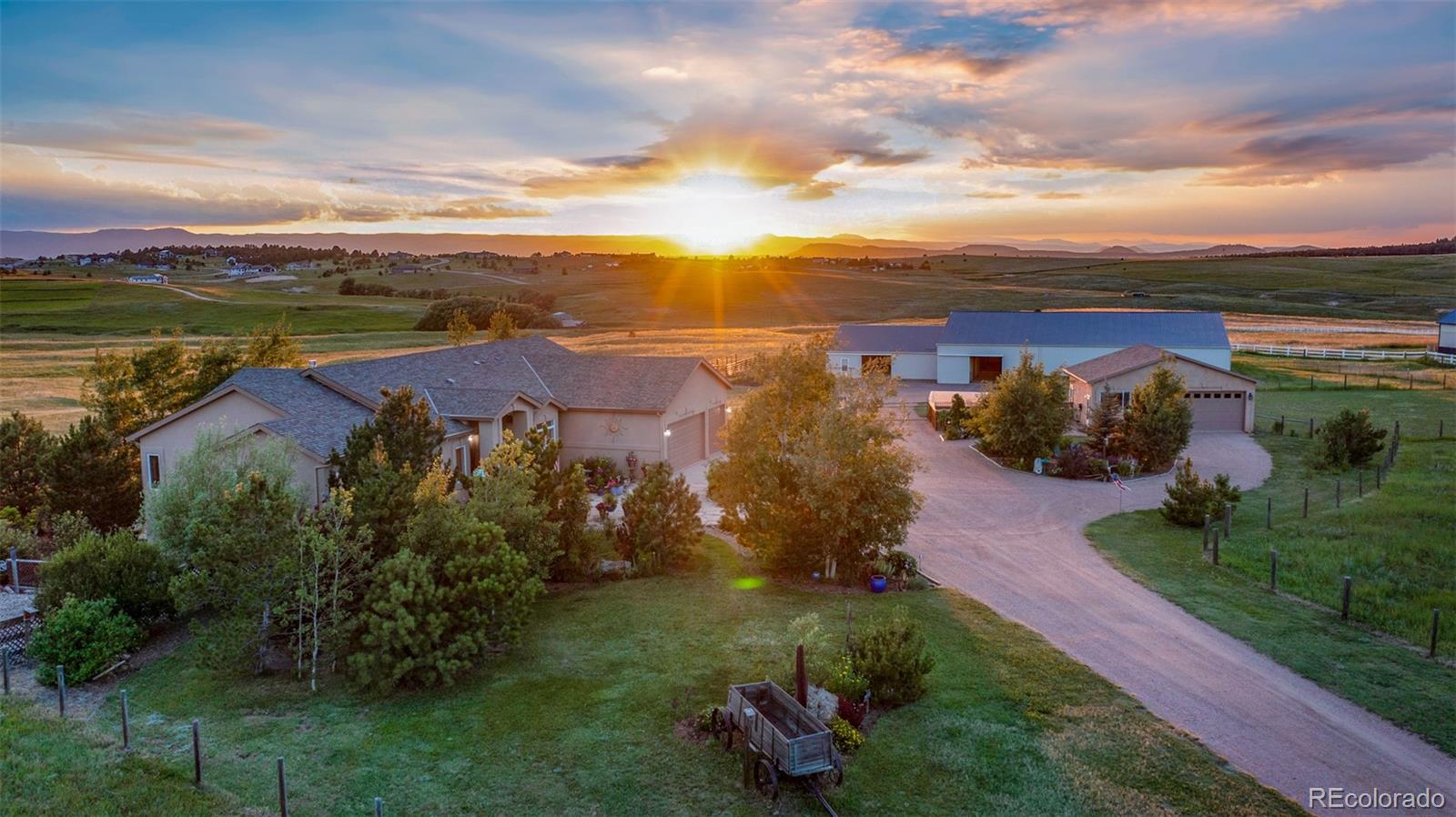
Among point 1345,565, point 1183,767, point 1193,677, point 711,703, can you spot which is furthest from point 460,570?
point 1345,565

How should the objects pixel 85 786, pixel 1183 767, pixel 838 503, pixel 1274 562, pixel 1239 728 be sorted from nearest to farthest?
1. pixel 85 786
2. pixel 1183 767
3. pixel 1239 728
4. pixel 1274 562
5. pixel 838 503

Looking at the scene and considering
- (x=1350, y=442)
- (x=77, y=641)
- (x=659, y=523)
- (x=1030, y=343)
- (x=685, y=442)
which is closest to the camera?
(x=77, y=641)

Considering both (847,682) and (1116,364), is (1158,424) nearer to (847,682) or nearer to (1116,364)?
(1116,364)

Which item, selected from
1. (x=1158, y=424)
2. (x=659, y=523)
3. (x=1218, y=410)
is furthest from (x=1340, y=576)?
(x=1218, y=410)

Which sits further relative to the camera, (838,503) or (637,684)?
(838,503)

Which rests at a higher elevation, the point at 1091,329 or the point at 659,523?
the point at 1091,329

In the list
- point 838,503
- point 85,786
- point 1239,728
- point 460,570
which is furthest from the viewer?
point 838,503

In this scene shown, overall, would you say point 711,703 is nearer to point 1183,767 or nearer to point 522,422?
point 1183,767

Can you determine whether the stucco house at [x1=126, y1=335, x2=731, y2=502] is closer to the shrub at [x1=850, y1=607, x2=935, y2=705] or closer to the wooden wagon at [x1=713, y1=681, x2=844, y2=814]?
the wooden wagon at [x1=713, y1=681, x2=844, y2=814]
